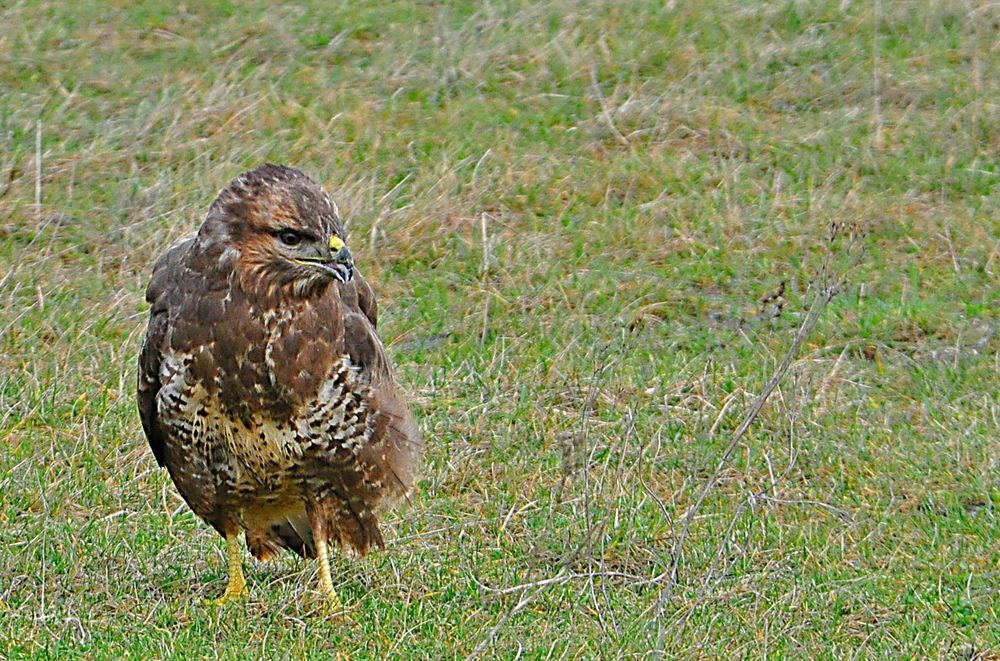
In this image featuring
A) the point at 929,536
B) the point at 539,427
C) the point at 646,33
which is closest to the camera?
the point at 929,536

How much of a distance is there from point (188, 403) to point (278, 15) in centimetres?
578

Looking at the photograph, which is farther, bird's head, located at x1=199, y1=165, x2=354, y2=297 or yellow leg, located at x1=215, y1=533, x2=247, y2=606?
yellow leg, located at x1=215, y1=533, x2=247, y2=606

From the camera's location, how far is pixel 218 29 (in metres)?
9.98

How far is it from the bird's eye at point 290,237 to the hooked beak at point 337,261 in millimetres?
80

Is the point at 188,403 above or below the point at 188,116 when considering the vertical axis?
above

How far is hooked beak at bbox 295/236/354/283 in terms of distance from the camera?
4.60 m

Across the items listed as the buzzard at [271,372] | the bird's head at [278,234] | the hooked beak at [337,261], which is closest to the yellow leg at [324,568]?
the buzzard at [271,372]

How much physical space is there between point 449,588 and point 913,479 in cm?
190

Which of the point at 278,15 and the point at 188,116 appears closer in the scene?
the point at 188,116

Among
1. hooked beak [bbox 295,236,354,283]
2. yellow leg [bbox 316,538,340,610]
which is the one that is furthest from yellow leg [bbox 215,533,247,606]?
hooked beak [bbox 295,236,354,283]

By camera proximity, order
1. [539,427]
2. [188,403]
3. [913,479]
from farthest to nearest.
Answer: [539,427] → [913,479] → [188,403]

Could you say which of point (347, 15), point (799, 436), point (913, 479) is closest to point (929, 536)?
point (913, 479)

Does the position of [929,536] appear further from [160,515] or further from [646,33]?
[646,33]

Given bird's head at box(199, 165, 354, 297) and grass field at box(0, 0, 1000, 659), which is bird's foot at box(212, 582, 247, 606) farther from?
bird's head at box(199, 165, 354, 297)
